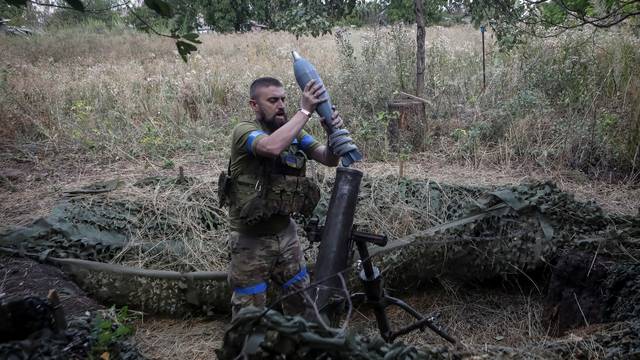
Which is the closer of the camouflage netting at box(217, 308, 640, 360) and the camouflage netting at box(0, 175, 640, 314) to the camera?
the camouflage netting at box(217, 308, 640, 360)

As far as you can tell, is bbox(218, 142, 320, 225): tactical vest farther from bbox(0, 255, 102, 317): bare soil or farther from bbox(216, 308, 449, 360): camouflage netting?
bbox(216, 308, 449, 360): camouflage netting

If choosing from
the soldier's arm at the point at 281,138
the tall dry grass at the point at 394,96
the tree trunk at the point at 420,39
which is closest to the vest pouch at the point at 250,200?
the soldier's arm at the point at 281,138

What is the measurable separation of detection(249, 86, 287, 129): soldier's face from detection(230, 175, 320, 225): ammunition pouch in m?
0.31

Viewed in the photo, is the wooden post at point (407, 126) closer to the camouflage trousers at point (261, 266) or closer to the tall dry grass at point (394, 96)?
the tall dry grass at point (394, 96)

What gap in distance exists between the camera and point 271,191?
115 inches

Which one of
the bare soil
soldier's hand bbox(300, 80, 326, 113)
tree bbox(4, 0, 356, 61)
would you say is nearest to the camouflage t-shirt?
soldier's hand bbox(300, 80, 326, 113)

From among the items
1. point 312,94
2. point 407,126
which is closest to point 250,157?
point 312,94

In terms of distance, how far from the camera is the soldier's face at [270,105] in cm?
298

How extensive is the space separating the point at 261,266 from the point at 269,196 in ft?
1.38

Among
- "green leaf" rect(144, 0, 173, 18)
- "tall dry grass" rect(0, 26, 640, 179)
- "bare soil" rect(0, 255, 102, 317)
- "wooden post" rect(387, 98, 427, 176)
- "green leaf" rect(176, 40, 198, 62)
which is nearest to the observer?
"green leaf" rect(144, 0, 173, 18)

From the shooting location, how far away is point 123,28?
19.2m

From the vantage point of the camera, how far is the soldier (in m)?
2.92

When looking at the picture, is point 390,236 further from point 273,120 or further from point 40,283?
point 40,283

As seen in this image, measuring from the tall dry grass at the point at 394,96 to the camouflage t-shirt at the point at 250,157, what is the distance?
3.00 meters
